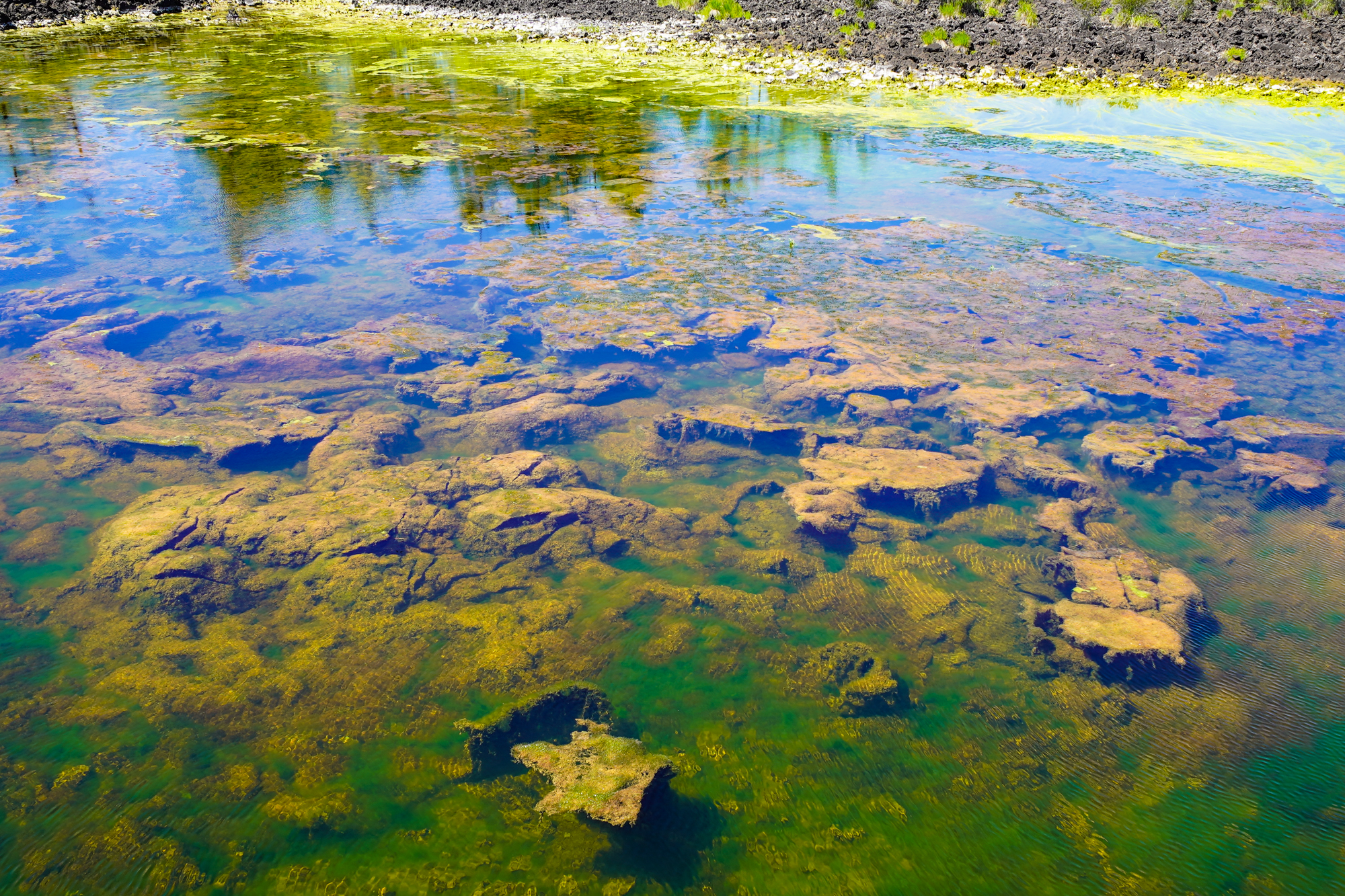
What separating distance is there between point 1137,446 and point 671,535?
8.33 feet

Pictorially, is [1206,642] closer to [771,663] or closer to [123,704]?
[771,663]

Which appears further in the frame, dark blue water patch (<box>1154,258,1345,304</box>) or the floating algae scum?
dark blue water patch (<box>1154,258,1345,304</box>)

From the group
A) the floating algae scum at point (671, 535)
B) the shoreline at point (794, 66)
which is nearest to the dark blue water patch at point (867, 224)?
the floating algae scum at point (671, 535)

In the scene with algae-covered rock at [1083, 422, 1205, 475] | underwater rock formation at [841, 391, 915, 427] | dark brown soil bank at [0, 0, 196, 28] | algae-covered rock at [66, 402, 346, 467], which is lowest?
algae-covered rock at [1083, 422, 1205, 475]

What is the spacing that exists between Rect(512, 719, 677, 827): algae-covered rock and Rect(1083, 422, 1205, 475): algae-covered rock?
9.52 feet

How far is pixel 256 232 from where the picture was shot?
6285 millimetres

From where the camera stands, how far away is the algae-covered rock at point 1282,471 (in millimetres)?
Result: 3623

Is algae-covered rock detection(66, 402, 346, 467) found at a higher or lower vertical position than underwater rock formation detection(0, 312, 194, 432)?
lower

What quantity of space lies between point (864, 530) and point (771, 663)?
0.97 metres

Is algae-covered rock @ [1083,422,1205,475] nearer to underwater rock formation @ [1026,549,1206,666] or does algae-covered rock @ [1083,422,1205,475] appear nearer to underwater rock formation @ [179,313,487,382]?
underwater rock formation @ [1026,549,1206,666]

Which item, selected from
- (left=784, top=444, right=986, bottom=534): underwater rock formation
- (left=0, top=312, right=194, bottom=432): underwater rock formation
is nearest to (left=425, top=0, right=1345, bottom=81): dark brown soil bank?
(left=784, top=444, right=986, bottom=534): underwater rock formation

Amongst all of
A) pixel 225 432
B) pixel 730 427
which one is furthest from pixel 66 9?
pixel 730 427

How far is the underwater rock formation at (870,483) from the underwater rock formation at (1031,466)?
Answer: 171 mm

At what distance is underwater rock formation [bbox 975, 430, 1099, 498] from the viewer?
3717mm
